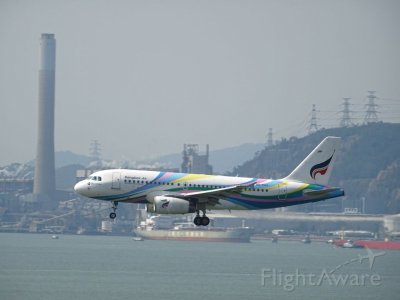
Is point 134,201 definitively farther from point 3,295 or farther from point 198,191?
point 3,295

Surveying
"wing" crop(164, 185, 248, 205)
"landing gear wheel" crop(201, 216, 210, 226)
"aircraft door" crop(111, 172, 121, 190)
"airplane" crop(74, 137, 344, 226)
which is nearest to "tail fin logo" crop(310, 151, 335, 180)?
"airplane" crop(74, 137, 344, 226)

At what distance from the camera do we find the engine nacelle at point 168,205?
95812mm

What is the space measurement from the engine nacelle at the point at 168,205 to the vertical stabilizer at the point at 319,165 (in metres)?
12.2

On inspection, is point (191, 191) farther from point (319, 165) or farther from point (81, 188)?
point (319, 165)

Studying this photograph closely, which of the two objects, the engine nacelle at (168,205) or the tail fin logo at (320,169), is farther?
the tail fin logo at (320,169)

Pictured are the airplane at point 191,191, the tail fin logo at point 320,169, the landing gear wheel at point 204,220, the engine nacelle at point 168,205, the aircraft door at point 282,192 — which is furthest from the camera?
the tail fin logo at point 320,169

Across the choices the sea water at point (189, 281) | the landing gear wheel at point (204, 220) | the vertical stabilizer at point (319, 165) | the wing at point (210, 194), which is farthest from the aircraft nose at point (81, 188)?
the sea water at point (189, 281)

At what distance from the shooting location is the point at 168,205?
315ft

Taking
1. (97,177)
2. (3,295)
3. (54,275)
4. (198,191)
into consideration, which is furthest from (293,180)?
(54,275)

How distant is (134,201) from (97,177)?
4.01 m

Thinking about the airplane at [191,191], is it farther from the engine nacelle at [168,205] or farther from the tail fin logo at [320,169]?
the tail fin logo at [320,169]

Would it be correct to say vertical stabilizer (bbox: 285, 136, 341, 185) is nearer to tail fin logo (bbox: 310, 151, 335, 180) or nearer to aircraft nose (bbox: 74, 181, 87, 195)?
tail fin logo (bbox: 310, 151, 335, 180)

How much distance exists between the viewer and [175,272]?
180625 millimetres

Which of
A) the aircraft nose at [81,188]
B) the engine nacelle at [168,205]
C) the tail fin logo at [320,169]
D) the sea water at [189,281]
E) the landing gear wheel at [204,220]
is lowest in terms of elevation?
the sea water at [189,281]
